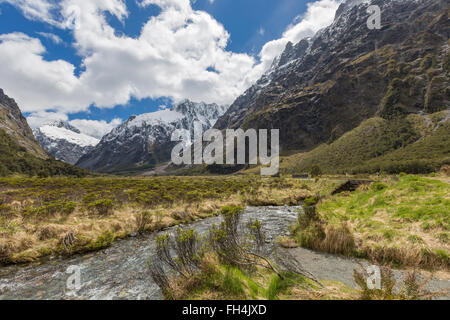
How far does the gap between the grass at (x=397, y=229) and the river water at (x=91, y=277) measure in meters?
9.84

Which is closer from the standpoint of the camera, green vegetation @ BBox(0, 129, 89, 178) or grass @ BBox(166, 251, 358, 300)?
grass @ BBox(166, 251, 358, 300)

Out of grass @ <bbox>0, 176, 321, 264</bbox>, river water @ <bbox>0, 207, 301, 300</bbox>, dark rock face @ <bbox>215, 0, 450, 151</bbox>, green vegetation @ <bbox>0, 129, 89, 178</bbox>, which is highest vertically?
dark rock face @ <bbox>215, 0, 450, 151</bbox>

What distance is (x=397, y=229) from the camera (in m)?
10.8

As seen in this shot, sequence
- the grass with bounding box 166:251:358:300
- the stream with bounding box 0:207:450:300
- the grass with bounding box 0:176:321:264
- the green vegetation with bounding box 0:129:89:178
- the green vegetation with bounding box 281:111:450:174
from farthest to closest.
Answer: the green vegetation with bounding box 0:129:89:178 → the green vegetation with bounding box 281:111:450:174 → the grass with bounding box 0:176:321:264 → the stream with bounding box 0:207:450:300 → the grass with bounding box 166:251:358:300

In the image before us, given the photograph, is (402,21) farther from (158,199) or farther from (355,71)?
(158,199)

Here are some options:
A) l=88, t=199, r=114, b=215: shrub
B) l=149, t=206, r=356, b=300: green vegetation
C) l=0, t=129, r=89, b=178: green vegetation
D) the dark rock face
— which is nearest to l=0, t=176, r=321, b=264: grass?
l=88, t=199, r=114, b=215: shrub

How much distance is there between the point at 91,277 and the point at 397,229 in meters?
16.3

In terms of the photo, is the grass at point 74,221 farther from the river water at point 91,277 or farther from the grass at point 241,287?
the grass at point 241,287

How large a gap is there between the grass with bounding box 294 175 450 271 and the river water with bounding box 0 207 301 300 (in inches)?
387

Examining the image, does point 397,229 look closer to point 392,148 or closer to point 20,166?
point 392,148

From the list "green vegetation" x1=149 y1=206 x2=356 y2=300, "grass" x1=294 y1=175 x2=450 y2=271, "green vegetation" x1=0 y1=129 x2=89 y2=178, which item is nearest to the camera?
"green vegetation" x1=149 y1=206 x2=356 y2=300

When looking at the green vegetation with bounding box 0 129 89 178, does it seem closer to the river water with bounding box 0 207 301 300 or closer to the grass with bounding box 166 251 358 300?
the river water with bounding box 0 207 301 300

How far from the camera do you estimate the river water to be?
8422 millimetres

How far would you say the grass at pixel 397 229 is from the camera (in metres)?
8.88
